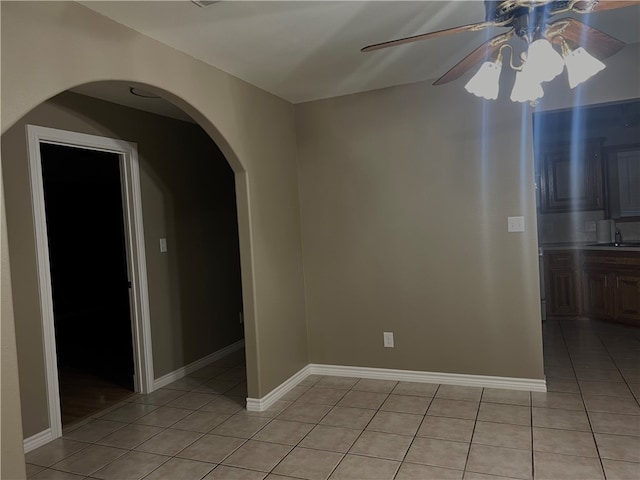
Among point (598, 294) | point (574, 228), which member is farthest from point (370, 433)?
point (574, 228)

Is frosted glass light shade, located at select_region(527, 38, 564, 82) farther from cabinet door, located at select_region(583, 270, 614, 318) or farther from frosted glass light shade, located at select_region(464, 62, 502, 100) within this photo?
cabinet door, located at select_region(583, 270, 614, 318)

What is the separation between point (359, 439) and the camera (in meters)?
2.76

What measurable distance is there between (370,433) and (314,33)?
7.75 ft

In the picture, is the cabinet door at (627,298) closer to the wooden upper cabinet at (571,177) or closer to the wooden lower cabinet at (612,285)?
the wooden lower cabinet at (612,285)

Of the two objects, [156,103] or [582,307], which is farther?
[582,307]

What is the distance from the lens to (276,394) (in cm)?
347

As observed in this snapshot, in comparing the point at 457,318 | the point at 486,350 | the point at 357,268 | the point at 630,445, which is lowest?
the point at 630,445

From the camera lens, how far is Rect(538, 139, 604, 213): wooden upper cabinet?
5500 millimetres

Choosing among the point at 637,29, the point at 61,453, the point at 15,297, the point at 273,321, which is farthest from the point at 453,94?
the point at 61,453

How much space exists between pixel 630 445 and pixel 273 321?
232cm

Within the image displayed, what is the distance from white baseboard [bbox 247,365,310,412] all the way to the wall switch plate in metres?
2.01

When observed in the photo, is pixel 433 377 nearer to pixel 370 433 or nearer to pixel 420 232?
pixel 370 433

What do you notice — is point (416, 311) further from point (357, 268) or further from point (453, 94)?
point (453, 94)

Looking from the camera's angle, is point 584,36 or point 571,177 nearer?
point 584,36
